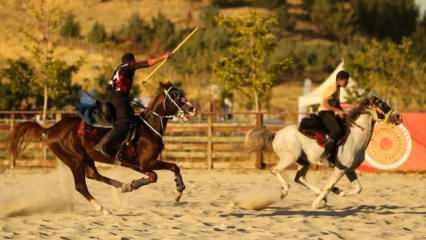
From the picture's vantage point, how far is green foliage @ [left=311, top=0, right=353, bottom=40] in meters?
87.2

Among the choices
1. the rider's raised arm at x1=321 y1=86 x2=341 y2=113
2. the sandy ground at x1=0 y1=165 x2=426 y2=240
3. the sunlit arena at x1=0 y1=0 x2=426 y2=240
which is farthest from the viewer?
the rider's raised arm at x1=321 y1=86 x2=341 y2=113

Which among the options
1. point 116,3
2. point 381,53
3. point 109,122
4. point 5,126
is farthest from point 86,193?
point 116,3

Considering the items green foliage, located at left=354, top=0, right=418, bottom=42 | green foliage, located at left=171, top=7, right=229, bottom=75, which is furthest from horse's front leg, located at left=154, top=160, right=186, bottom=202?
green foliage, located at left=354, top=0, right=418, bottom=42

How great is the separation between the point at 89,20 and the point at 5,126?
7544cm

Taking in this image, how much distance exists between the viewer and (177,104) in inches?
512

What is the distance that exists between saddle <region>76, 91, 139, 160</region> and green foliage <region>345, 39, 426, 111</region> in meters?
27.8

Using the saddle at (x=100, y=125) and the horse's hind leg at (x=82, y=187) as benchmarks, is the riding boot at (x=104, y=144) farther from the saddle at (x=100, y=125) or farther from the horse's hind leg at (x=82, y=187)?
the horse's hind leg at (x=82, y=187)

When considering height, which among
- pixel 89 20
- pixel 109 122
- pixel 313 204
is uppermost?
pixel 89 20

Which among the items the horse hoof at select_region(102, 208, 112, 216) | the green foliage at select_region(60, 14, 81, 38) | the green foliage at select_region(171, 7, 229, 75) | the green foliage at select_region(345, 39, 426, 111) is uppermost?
the green foliage at select_region(60, 14, 81, 38)

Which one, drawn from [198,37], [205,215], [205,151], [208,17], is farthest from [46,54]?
[208,17]

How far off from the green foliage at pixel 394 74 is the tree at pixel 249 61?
4.79m

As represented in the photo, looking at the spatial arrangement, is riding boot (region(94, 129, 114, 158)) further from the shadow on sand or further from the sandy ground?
the shadow on sand

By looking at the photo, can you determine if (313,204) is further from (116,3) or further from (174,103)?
(116,3)

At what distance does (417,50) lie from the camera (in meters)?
70.1
